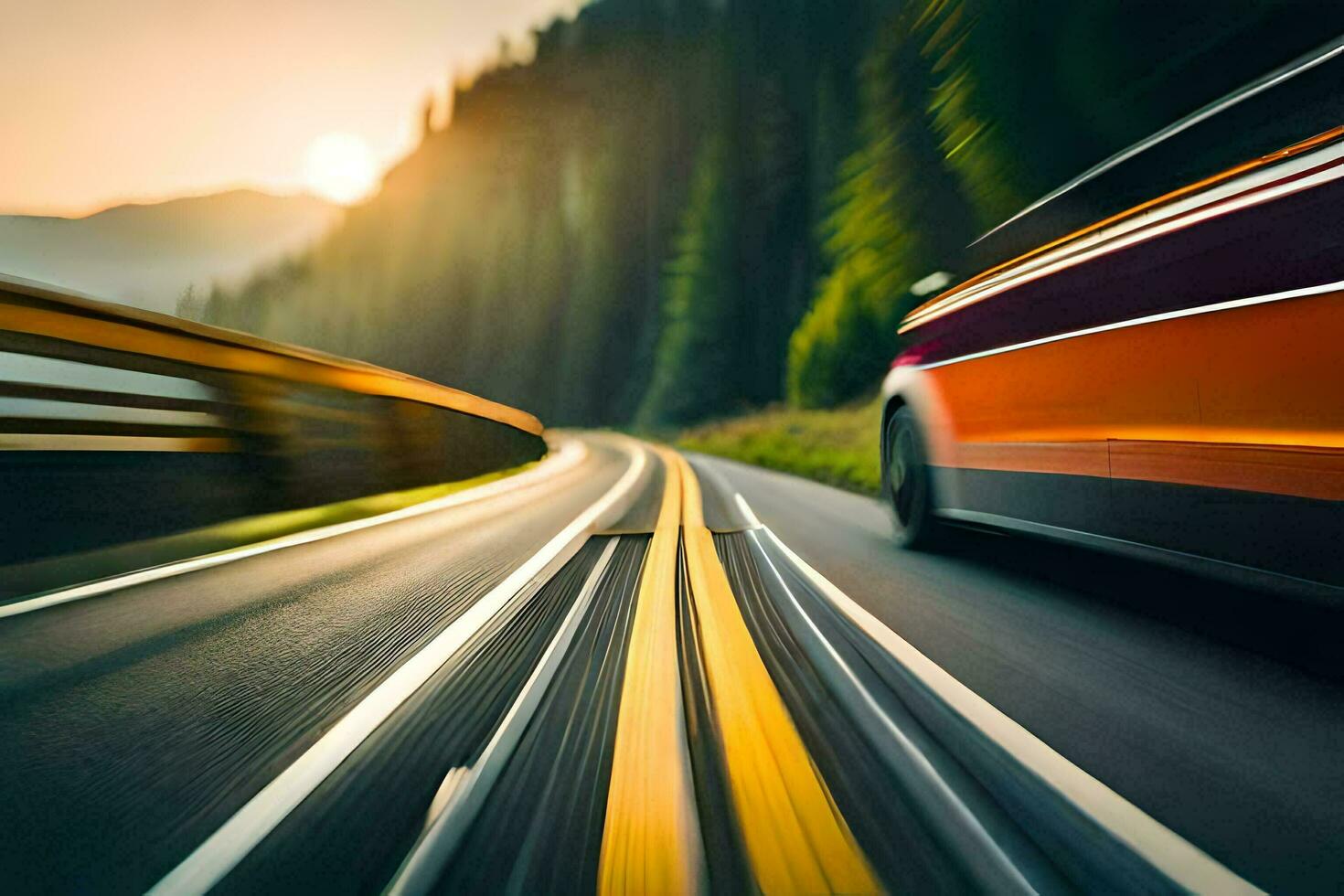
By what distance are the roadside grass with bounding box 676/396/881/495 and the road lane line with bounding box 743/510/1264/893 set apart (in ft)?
24.8

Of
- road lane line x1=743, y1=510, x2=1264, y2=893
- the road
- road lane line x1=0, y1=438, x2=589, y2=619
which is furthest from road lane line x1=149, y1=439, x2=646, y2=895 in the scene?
road lane line x1=0, y1=438, x2=589, y2=619

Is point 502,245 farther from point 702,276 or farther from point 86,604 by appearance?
point 86,604

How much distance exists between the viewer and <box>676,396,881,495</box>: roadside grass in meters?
12.4

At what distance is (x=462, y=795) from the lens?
6.25ft

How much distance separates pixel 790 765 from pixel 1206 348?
2.12 m

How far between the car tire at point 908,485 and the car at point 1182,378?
56 centimetres

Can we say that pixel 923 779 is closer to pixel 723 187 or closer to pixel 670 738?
Result: pixel 670 738

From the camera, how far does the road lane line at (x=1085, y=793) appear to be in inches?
61.5

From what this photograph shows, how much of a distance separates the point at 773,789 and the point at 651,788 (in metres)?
0.30

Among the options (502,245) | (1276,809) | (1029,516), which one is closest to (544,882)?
(1276,809)

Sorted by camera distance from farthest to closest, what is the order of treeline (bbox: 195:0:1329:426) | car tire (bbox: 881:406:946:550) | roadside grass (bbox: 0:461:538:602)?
1. treeline (bbox: 195:0:1329:426)
2. car tire (bbox: 881:406:946:550)
3. roadside grass (bbox: 0:461:538:602)

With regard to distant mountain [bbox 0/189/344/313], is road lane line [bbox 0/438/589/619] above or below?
below

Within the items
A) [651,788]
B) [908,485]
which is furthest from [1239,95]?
[908,485]

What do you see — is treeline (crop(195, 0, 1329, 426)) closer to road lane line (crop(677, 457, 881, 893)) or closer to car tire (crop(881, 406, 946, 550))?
car tire (crop(881, 406, 946, 550))
